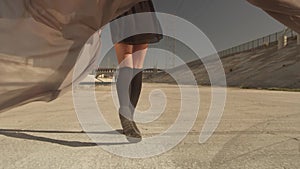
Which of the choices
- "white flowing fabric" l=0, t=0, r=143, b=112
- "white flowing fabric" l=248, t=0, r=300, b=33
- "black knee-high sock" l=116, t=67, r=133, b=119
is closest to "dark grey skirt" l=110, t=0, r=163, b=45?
"black knee-high sock" l=116, t=67, r=133, b=119

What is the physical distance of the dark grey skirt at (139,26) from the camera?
2.05 metres

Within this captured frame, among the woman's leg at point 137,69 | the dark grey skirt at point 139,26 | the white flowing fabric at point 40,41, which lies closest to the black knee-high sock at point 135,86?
the woman's leg at point 137,69

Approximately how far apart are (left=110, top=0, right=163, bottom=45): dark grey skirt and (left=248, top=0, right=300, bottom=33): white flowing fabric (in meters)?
0.80

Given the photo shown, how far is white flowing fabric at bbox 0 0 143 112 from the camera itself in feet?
3.84

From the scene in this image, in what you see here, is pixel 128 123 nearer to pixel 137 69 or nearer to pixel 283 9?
pixel 137 69

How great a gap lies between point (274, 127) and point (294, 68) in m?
30.7

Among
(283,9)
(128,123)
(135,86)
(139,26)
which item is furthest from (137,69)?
(283,9)

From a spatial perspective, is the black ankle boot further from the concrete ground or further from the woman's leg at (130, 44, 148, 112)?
the concrete ground

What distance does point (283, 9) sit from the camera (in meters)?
1.32

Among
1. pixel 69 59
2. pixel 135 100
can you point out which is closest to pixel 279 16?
pixel 69 59

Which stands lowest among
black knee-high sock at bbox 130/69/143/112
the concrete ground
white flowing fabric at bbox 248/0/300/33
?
the concrete ground

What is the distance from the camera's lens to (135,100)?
9.96 ft

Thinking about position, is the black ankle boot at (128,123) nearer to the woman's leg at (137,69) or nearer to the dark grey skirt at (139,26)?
the woman's leg at (137,69)

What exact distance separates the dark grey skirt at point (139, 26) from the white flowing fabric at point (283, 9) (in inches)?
31.4
